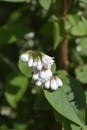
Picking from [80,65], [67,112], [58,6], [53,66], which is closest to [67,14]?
[58,6]

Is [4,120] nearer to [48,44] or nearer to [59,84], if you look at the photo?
[48,44]

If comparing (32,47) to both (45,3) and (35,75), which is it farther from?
(35,75)

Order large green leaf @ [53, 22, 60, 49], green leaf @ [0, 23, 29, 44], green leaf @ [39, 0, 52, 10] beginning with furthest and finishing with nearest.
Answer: green leaf @ [0, 23, 29, 44], large green leaf @ [53, 22, 60, 49], green leaf @ [39, 0, 52, 10]

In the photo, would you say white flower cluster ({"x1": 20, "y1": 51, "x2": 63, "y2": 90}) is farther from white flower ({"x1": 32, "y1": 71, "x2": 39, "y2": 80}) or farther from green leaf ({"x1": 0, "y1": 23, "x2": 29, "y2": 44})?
green leaf ({"x1": 0, "y1": 23, "x2": 29, "y2": 44})

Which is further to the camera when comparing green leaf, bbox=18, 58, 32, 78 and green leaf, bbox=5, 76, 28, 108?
green leaf, bbox=5, 76, 28, 108

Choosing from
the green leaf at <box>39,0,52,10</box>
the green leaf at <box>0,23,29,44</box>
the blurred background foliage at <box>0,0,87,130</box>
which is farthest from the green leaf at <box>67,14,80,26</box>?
the green leaf at <box>0,23,29,44</box>

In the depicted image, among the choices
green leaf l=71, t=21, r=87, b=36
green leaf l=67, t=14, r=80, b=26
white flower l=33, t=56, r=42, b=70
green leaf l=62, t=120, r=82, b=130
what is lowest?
green leaf l=62, t=120, r=82, b=130

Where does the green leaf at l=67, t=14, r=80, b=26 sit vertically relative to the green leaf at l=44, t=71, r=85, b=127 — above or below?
above

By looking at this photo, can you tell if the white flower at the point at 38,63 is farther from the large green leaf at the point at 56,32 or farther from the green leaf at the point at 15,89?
the green leaf at the point at 15,89

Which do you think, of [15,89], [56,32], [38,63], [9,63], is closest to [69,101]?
[38,63]
